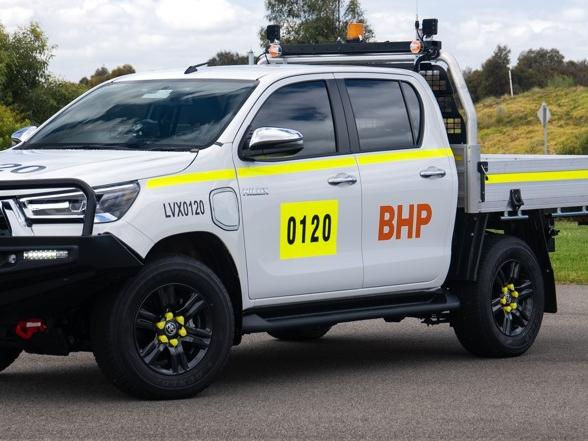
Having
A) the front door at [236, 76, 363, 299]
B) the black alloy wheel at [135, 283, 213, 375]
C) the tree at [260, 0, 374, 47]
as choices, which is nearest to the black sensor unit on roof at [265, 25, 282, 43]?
Result: the front door at [236, 76, 363, 299]

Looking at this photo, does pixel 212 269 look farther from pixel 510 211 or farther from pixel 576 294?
pixel 576 294

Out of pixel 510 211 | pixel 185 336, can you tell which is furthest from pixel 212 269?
pixel 510 211

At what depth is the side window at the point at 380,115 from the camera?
947 cm

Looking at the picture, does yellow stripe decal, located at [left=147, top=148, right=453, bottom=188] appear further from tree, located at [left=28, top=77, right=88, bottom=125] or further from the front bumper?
tree, located at [left=28, top=77, right=88, bottom=125]

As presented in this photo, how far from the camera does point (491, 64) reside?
10138cm

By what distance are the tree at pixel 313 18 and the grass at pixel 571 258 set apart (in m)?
38.2

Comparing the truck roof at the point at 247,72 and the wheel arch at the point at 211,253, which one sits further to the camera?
the truck roof at the point at 247,72

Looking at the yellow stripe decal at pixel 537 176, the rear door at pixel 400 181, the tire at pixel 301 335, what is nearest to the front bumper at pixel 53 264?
the rear door at pixel 400 181

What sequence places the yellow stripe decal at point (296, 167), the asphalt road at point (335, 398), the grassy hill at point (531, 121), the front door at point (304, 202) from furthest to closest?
the grassy hill at point (531, 121) < the front door at point (304, 202) < the yellow stripe decal at point (296, 167) < the asphalt road at point (335, 398)

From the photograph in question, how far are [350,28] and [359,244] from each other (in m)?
2.50

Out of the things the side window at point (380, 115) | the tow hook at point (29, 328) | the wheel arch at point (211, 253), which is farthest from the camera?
the side window at point (380, 115)

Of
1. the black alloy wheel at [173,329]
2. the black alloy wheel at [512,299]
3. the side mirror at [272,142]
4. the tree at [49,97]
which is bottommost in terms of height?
the tree at [49,97]

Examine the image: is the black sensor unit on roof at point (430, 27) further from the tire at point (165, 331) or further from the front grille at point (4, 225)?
the front grille at point (4, 225)

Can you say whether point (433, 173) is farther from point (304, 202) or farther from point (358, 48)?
point (358, 48)
